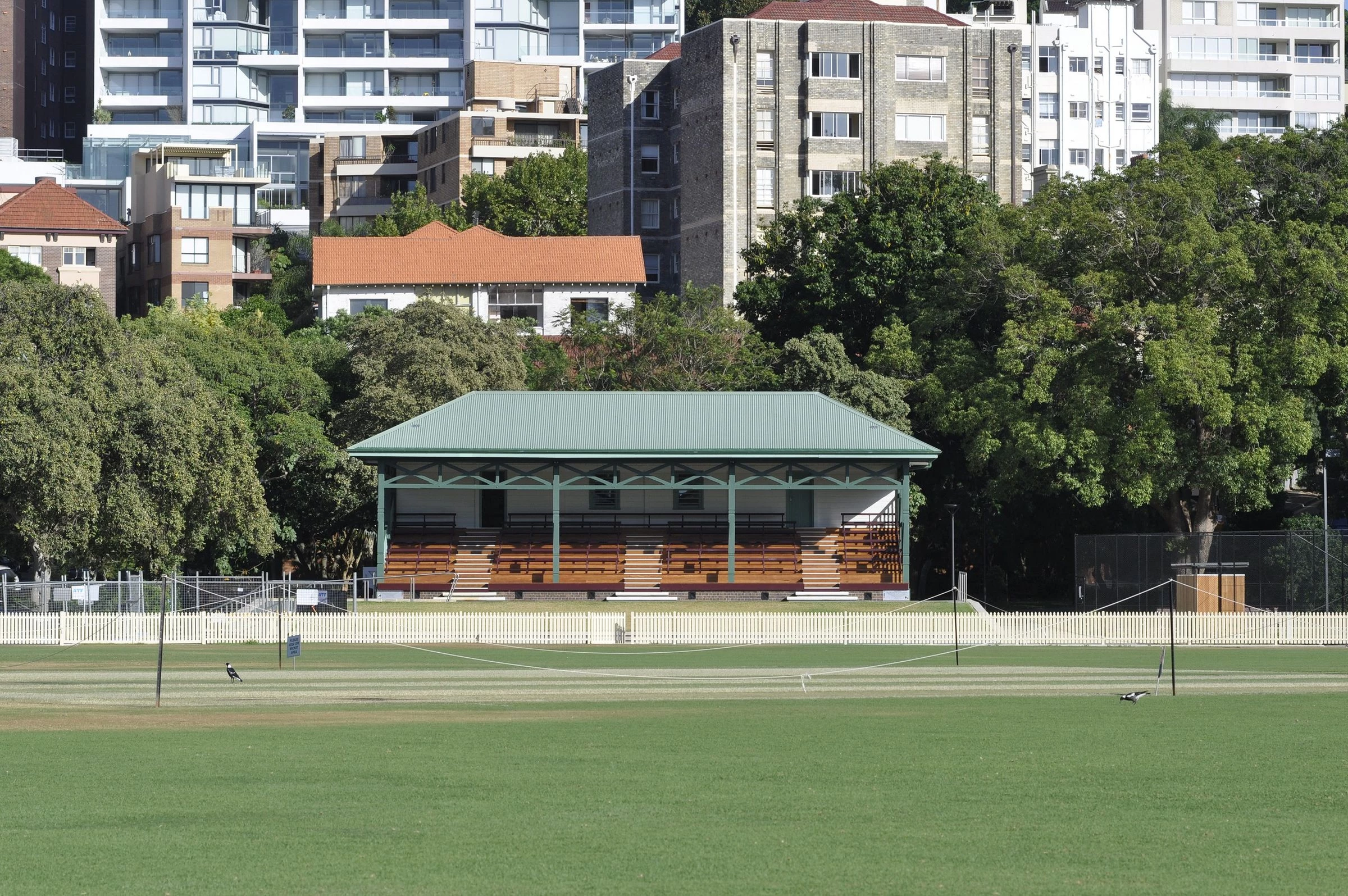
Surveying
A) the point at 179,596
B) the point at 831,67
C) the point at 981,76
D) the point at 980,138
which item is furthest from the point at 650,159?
the point at 179,596

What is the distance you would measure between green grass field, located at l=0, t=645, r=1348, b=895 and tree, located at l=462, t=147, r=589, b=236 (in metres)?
91.0

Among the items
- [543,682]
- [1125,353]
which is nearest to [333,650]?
[543,682]

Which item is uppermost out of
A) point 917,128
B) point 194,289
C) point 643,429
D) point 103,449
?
point 917,128

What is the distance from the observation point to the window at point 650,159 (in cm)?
11519

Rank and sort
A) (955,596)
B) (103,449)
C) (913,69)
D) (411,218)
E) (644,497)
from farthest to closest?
(411,218)
(913,69)
(644,497)
(103,449)
(955,596)

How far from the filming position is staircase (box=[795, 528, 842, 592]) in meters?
62.5

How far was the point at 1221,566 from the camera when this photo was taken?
57.6m

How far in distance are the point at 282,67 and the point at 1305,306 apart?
116 meters

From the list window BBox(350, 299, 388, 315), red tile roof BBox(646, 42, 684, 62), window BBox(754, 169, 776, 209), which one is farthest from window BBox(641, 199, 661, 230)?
window BBox(350, 299, 388, 315)

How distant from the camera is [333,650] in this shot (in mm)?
48000

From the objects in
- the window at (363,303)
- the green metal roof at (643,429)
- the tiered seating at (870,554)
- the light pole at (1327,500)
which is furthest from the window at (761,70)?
the tiered seating at (870,554)

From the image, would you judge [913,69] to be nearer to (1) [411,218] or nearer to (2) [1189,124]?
(2) [1189,124]

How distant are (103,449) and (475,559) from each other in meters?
13.2

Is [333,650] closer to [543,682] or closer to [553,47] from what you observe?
[543,682]
